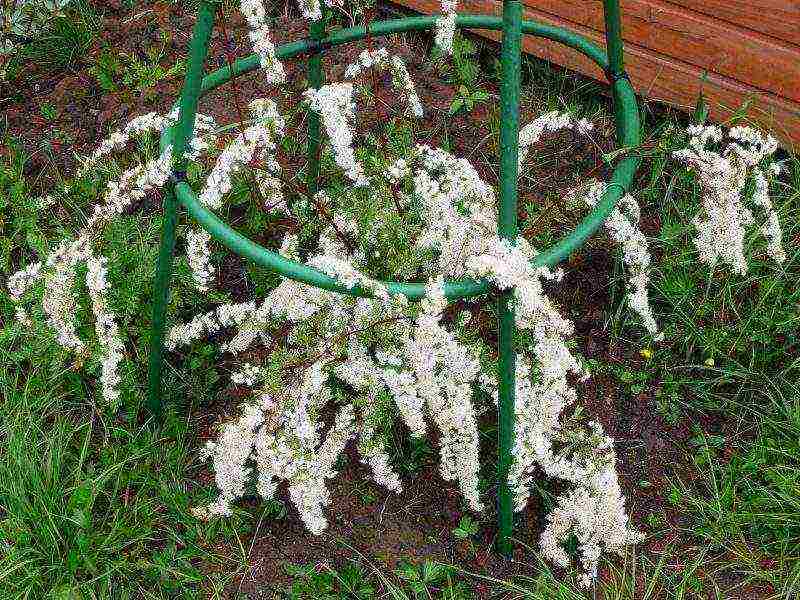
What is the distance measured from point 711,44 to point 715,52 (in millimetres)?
31

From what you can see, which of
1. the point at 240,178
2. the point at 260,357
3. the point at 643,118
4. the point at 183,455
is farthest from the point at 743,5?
the point at 183,455

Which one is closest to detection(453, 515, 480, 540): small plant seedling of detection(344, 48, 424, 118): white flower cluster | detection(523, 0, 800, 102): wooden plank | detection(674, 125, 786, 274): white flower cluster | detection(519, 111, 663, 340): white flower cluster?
detection(519, 111, 663, 340): white flower cluster

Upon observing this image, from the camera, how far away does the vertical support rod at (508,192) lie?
1421mm

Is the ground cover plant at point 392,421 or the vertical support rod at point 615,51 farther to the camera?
the ground cover plant at point 392,421

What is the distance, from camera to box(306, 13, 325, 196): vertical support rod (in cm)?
212

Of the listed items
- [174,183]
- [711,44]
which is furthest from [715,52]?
[174,183]

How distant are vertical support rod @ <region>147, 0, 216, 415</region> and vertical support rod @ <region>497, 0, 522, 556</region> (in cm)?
58

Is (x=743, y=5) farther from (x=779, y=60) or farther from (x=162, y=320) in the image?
(x=162, y=320)

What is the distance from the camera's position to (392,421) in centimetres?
229

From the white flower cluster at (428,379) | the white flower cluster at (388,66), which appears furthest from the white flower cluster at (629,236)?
the white flower cluster at (388,66)

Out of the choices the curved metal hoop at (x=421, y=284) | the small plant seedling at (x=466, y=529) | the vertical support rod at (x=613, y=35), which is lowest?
the small plant seedling at (x=466, y=529)

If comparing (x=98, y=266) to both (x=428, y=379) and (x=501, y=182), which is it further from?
(x=501, y=182)

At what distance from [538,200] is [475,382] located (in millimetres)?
803

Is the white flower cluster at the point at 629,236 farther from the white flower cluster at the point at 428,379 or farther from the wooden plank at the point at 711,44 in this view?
the wooden plank at the point at 711,44
